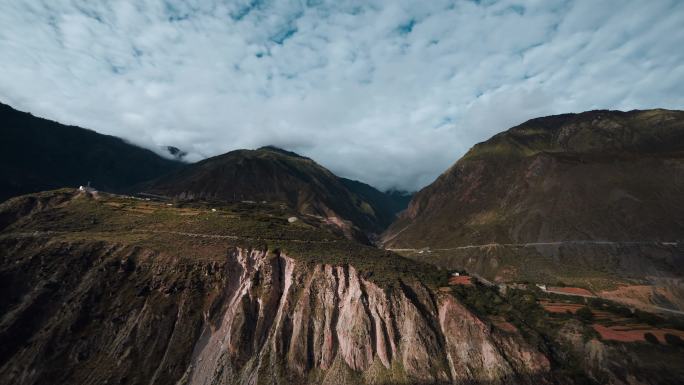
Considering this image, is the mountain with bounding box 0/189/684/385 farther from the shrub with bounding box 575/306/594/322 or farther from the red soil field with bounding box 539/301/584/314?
the red soil field with bounding box 539/301/584/314

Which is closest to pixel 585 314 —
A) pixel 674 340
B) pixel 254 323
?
pixel 674 340

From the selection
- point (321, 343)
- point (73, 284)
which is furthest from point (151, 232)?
point (321, 343)

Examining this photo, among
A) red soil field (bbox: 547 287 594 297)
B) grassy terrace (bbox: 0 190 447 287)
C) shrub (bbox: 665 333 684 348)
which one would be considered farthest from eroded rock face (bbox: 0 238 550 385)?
red soil field (bbox: 547 287 594 297)

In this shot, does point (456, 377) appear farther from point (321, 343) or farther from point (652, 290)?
point (652, 290)

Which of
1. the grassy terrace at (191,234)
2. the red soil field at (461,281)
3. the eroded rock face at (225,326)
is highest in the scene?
the grassy terrace at (191,234)

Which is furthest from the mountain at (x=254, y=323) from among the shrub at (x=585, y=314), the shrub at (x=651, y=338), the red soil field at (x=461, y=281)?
the red soil field at (x=461, y=281)

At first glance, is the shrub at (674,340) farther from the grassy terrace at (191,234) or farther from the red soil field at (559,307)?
the grassy terrace at (191,234)
